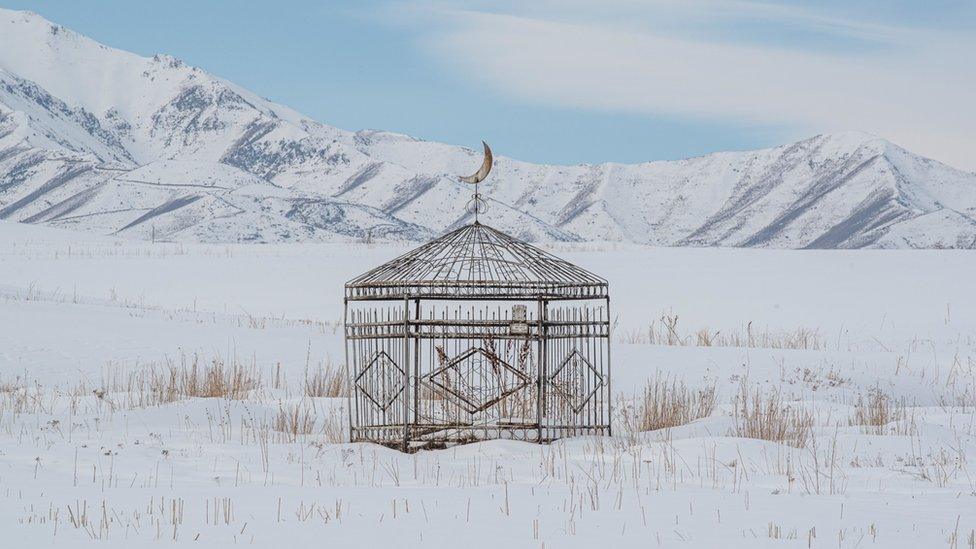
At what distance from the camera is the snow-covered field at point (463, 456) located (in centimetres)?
611

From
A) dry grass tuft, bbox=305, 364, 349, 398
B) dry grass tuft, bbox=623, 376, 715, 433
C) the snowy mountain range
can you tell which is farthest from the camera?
the snowy mountain range

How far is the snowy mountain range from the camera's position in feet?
358

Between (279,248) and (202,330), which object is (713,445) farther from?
(279,248)

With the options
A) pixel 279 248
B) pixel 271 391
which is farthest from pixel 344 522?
pixel 279 248

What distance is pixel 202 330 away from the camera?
57.5 ft

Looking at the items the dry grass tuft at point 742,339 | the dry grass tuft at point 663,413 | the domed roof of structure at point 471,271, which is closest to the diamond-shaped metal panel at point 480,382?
the domed roof of structure at point 471,271

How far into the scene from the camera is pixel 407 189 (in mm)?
148125

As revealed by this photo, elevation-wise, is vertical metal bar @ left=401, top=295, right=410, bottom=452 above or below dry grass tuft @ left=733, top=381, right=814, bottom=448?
above

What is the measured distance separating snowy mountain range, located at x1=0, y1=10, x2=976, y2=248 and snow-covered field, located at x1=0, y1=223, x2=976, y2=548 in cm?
7495

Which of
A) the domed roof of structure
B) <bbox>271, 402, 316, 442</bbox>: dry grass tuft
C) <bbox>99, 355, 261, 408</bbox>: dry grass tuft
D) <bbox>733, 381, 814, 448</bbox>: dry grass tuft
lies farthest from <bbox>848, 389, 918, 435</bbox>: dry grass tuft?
<bbox>99, 355, 261, 408</bbox>: dry grass tuft

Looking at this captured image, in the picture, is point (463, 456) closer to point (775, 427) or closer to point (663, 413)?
point (663, 413)

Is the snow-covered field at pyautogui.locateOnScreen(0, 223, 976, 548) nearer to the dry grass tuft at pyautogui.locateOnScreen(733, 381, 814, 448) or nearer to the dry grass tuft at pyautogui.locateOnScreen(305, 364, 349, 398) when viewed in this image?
the dry grass tuft at pyautogui.locateOnScreen(733, 381, 814, 448)

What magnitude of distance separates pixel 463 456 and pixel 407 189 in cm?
13992

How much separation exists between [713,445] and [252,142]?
182410 mm
